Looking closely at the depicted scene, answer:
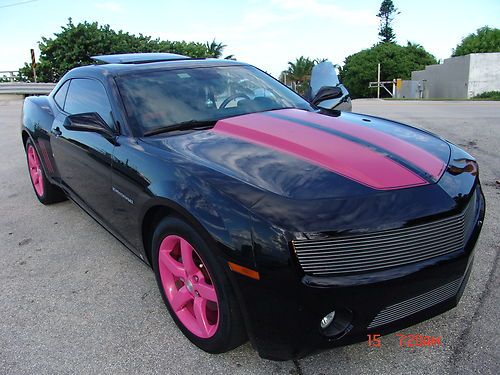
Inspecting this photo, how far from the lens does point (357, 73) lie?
56250 mm

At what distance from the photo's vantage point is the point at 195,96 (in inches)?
124

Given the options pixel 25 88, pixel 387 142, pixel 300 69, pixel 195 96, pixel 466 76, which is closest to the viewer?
pixel 387 142

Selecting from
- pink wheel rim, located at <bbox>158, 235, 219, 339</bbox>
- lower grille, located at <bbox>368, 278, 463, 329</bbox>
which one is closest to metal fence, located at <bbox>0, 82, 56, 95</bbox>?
pink wheel rim, located at <bbox>158, 235, 219, 339</bbox>

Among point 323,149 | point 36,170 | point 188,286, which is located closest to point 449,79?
point 36,170

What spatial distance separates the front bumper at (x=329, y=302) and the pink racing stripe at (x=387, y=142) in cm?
48

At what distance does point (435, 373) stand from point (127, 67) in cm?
285

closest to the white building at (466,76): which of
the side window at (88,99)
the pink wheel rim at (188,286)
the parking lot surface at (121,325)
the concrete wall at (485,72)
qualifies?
the concrete wall at (485,72)

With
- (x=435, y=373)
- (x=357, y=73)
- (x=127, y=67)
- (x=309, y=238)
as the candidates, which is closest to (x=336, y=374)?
(x=435, y=373)

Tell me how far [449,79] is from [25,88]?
29.6 m

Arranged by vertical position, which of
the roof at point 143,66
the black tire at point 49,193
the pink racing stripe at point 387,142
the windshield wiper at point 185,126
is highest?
the roof at point 143,66

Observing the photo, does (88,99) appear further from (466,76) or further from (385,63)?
(385,63)

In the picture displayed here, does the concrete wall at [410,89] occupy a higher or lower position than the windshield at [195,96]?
lower

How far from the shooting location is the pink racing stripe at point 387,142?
228cm

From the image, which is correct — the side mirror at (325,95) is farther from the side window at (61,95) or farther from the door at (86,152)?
the side window at (61,95)
